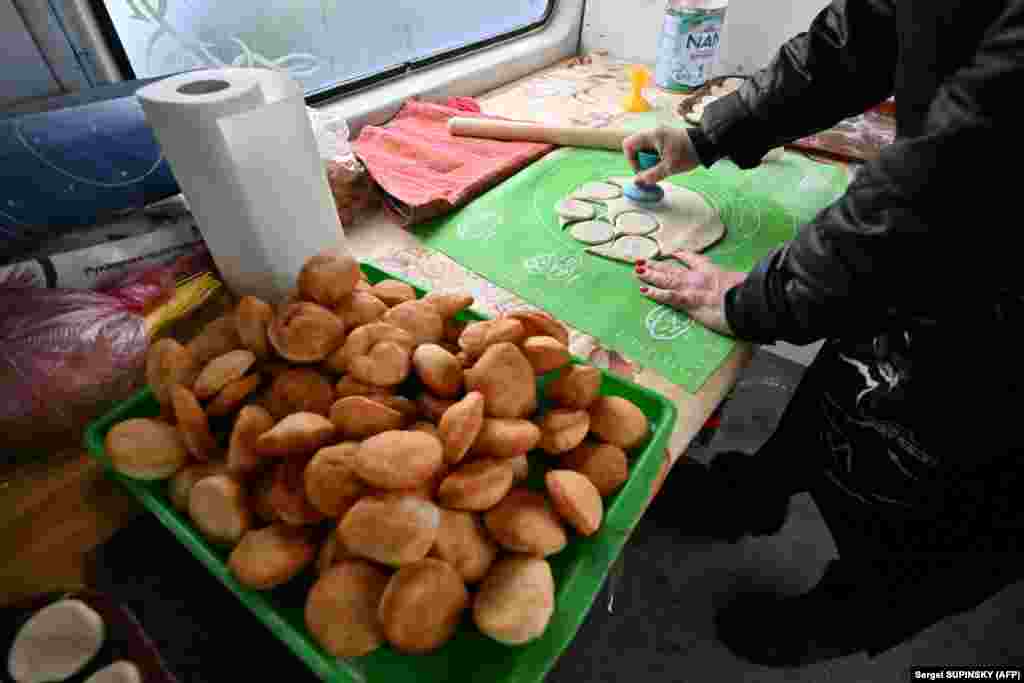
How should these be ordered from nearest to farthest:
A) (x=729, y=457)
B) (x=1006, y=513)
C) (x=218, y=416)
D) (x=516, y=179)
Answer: (x=218, y=416) < (x=1006, y=513) < (x=516, y=179) < (x=729, y=457)

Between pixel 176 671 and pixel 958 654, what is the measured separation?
1.59 m

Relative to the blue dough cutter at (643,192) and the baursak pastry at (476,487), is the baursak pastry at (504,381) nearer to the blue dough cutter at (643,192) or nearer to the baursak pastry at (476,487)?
the baursak pastry at (476,487)

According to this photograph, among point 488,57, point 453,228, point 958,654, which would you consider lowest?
point 958,654

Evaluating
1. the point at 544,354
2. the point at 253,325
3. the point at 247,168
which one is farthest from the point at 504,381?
the point at 247,168

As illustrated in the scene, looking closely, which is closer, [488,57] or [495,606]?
[495,606]

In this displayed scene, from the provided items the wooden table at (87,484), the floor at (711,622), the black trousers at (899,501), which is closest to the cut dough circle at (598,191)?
the wooden table at (87,484)

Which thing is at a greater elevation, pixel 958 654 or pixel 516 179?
Result: pixel 516 179

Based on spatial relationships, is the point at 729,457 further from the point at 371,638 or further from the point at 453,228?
the point at 371,638

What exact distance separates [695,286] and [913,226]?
0.29 metres

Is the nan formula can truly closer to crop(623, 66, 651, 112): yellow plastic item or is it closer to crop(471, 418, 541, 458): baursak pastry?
crop(623, 66, 651, 112): yellow plastic item

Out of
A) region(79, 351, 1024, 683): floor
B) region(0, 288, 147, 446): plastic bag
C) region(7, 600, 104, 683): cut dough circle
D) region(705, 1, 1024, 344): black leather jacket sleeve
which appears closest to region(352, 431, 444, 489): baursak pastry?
region(7, 600, 104, 683): cut dough circle

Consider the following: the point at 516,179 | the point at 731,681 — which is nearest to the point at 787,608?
Answer: the point at 731,681

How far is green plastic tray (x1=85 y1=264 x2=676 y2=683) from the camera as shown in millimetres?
390

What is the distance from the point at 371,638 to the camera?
38 cm
